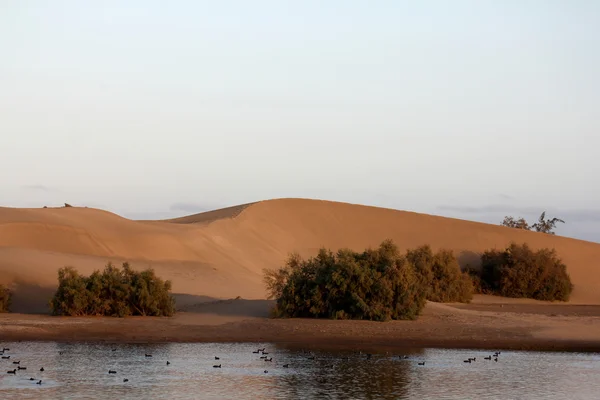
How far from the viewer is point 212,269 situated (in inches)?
1724

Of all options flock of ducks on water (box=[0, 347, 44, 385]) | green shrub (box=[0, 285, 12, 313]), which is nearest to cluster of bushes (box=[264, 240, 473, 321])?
green shrub (box=[0, 285, 12, 313])

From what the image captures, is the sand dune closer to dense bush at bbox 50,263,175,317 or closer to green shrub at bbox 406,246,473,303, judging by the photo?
dense bush at bbox 50,263,175,317

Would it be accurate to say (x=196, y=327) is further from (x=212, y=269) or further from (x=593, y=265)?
(x=593, y=265)

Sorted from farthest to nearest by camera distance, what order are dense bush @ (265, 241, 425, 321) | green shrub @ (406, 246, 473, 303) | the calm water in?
1. green shrub @ (406, 246, 473, 303)
2. dense bush @ (265, 241, 425, 321)
3. the calm water

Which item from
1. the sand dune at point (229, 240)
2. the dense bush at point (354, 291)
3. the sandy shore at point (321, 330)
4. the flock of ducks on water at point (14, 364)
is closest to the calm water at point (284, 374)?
the flock of ducks on water at point (14, 364)

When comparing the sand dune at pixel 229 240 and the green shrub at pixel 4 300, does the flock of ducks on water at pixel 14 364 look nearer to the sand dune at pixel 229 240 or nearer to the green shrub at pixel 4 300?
the green shrub at pixel 4 300

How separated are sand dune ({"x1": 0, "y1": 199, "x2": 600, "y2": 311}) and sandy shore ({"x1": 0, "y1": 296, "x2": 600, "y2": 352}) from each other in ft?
17.3

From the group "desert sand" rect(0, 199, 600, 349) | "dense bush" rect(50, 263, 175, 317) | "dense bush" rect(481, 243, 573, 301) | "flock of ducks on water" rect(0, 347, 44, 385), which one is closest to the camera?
"flock of ducks on water" rect(0, 347, 44, 385)

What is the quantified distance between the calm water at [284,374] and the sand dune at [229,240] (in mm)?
11300

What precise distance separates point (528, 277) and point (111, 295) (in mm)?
24621

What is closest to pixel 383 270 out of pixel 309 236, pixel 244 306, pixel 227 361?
pixel 244 306

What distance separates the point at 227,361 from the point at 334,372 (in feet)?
9.80

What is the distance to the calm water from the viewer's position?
18219 mm

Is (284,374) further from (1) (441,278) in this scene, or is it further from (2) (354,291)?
(1) (441,278)
